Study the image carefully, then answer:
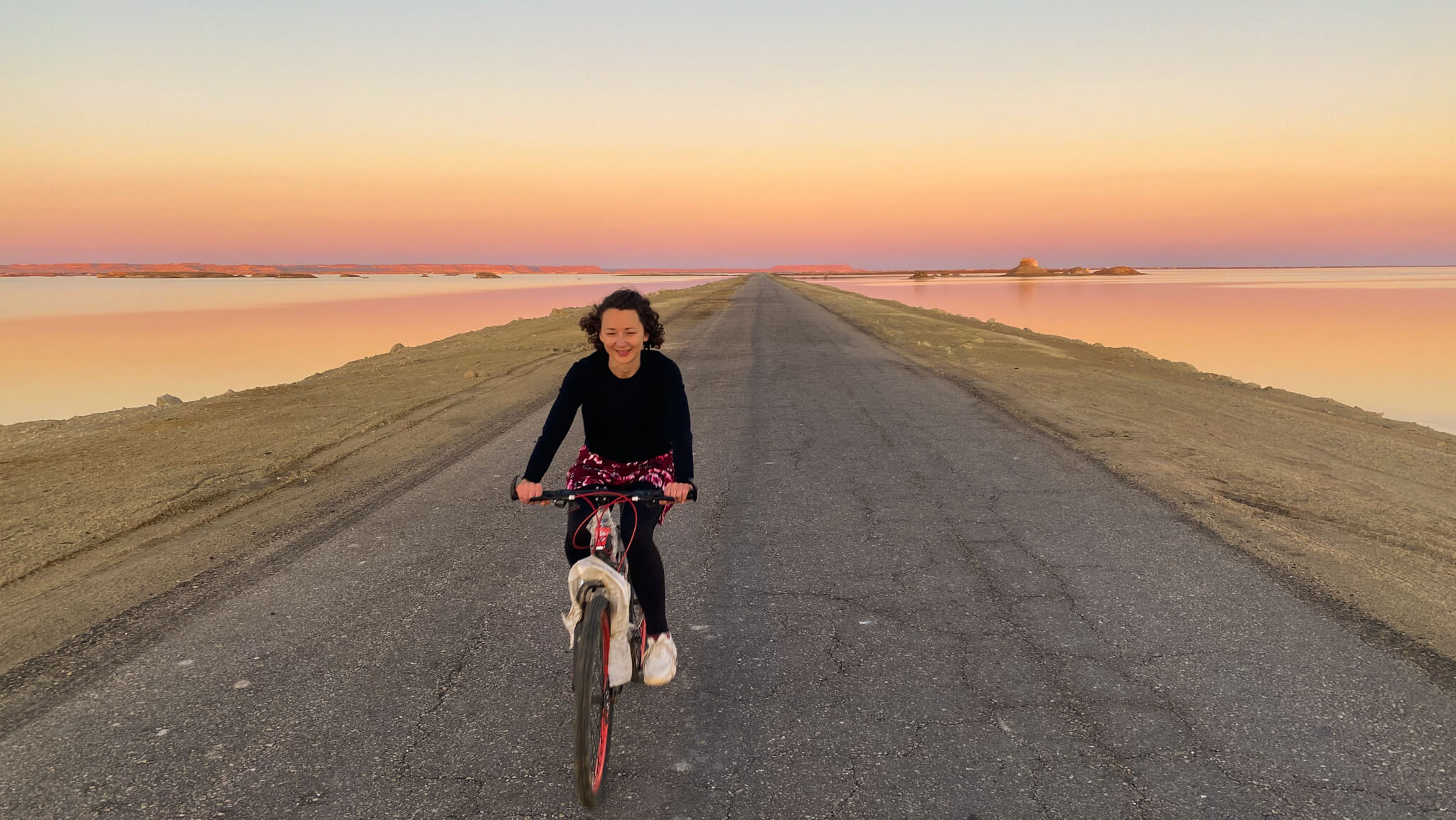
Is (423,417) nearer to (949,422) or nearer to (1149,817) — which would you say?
(949,422)

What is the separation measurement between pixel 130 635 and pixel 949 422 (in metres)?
8.82

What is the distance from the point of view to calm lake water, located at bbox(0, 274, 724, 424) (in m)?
19.0

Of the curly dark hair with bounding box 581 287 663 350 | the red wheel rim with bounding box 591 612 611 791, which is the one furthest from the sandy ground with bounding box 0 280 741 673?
the curly dark hair with bounding box 581 287 663 350

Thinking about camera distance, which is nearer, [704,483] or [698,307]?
[704,483]

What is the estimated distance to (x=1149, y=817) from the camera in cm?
285

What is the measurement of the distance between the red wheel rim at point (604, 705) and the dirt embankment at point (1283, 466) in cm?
453

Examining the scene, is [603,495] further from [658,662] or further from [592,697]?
[658,662]

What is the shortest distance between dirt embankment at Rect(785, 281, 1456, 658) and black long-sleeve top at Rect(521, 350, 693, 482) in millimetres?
4398

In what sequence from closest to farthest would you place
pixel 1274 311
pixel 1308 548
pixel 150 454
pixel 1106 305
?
pixel 1308 548 → pixel 150 454 → pixel 1274 311 → pixel 1106 305

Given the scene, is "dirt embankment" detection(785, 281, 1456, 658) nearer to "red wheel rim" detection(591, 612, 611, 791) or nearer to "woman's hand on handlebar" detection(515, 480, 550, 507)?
"red wheel rim" detection(591, 612, 611, 791)

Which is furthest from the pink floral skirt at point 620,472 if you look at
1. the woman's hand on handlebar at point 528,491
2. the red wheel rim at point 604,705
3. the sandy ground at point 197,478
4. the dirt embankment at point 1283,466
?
the dirt embankment at point 1283,466

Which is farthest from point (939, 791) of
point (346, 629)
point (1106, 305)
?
point (1106, 305)

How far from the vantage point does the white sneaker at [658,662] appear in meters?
3.46

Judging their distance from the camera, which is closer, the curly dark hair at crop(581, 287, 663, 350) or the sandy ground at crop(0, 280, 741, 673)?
the curly dark hair at crop(581, 287, 663, 350)
